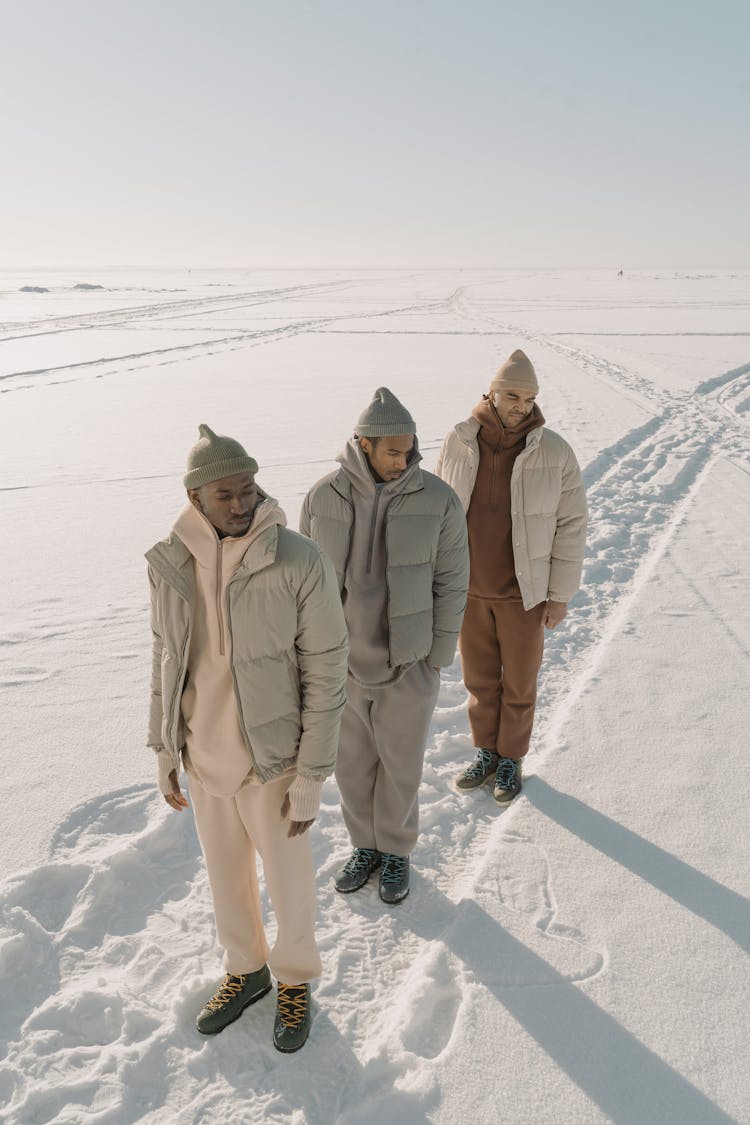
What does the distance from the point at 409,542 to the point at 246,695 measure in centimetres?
82

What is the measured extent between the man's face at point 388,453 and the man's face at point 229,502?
653mm

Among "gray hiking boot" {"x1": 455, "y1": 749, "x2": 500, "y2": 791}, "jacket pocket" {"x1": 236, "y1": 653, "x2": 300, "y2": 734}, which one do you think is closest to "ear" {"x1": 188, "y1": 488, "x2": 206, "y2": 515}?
"jacket pocket" {"x1": 236, "y1": 653, "x2": 300, "y2": 734}

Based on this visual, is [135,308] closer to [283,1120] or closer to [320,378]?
[320,378]

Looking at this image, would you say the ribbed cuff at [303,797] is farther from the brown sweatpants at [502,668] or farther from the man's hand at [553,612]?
the man's hand at [553,612]

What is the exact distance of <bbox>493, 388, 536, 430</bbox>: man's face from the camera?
9.67ft

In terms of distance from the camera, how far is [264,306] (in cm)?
3769

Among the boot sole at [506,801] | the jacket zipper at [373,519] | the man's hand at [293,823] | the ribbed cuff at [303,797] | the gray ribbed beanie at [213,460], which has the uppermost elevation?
the gray ribbed beanie at [213,460]

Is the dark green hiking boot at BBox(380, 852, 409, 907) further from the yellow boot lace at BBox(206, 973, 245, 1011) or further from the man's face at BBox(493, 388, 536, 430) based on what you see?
the man's face at BBox(493, 388, 536, 430)

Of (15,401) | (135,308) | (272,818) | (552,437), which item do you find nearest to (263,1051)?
(272,818)

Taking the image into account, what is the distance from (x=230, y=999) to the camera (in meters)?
2.29

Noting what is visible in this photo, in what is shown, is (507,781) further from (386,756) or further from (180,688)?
(180,688)

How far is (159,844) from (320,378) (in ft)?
43.4

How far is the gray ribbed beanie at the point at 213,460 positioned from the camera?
1778 mm

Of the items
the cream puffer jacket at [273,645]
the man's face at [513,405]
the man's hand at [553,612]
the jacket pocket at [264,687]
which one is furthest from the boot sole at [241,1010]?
the man's face at [513,405]
